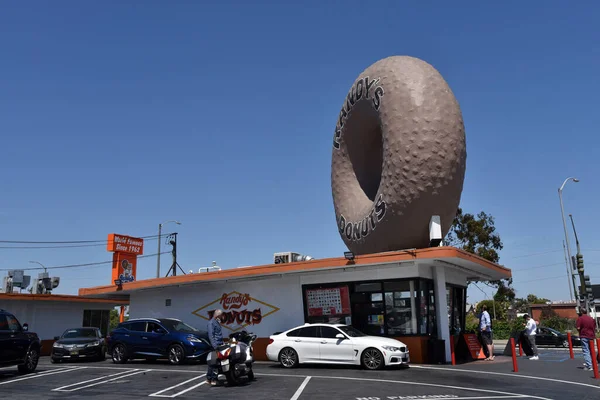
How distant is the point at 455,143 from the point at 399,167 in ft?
6.43

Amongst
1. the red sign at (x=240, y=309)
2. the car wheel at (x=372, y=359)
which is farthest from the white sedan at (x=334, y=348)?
the red sign at (x=240, y=309)

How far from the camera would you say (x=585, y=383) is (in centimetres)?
1248

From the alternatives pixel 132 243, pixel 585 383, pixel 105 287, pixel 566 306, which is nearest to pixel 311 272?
pixel 585 383

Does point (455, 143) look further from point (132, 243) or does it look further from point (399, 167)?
point (132, 243)

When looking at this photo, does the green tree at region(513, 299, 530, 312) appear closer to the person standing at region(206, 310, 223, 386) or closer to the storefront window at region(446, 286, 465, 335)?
the storefront window at region(446, 286, 465, 335)

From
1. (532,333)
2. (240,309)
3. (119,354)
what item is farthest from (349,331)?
(119,354)

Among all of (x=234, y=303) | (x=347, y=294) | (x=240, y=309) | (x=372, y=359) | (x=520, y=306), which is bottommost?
(x=372, y=359)

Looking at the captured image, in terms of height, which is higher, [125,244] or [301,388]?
[125,244]

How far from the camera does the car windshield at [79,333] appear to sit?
2128 cm

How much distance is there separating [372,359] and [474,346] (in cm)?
607

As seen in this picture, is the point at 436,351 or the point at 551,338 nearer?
the point at 436,351

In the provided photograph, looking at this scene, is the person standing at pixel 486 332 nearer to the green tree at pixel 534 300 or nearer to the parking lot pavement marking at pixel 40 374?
the parking lot pavement marking at pixel 40 374

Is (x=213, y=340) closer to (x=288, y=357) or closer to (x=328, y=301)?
(x=288, y=357)

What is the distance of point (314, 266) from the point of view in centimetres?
1812
